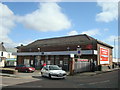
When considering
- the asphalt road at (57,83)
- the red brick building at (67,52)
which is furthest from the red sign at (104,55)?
the asphalt road at (57,83)

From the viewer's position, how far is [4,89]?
10312 mm

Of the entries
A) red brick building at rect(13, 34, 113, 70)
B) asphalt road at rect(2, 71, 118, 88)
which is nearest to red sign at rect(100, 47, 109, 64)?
red brick building at rect(13, 34, 113, 70)

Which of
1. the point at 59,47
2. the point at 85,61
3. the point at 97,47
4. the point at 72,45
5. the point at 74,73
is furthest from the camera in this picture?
the point at 59,47

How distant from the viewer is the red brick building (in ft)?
118

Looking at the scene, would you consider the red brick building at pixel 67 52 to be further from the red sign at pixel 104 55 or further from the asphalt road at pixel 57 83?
the asphalt road at pixel 57 83

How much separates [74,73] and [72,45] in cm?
1650

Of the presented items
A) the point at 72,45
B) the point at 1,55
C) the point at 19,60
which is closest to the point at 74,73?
the point at 72,45

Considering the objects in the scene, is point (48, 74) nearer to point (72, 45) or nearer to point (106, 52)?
point (72, 45)

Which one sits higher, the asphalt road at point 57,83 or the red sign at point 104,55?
the red sign at point 104,55

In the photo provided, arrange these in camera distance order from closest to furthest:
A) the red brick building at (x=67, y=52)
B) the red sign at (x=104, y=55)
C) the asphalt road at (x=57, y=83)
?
the asphalt road at (x=57, y=83) → the red brick building at (x=67, y=52) → the red sign at (x=104, y=55)

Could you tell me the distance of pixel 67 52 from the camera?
125ft

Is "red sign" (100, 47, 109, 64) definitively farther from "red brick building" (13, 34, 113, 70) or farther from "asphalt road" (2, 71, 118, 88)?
"asphalt road" (2, 71, 118, 88)

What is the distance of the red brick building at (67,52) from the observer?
118 ft

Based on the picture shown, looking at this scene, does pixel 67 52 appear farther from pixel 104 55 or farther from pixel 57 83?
pixel 57 83
